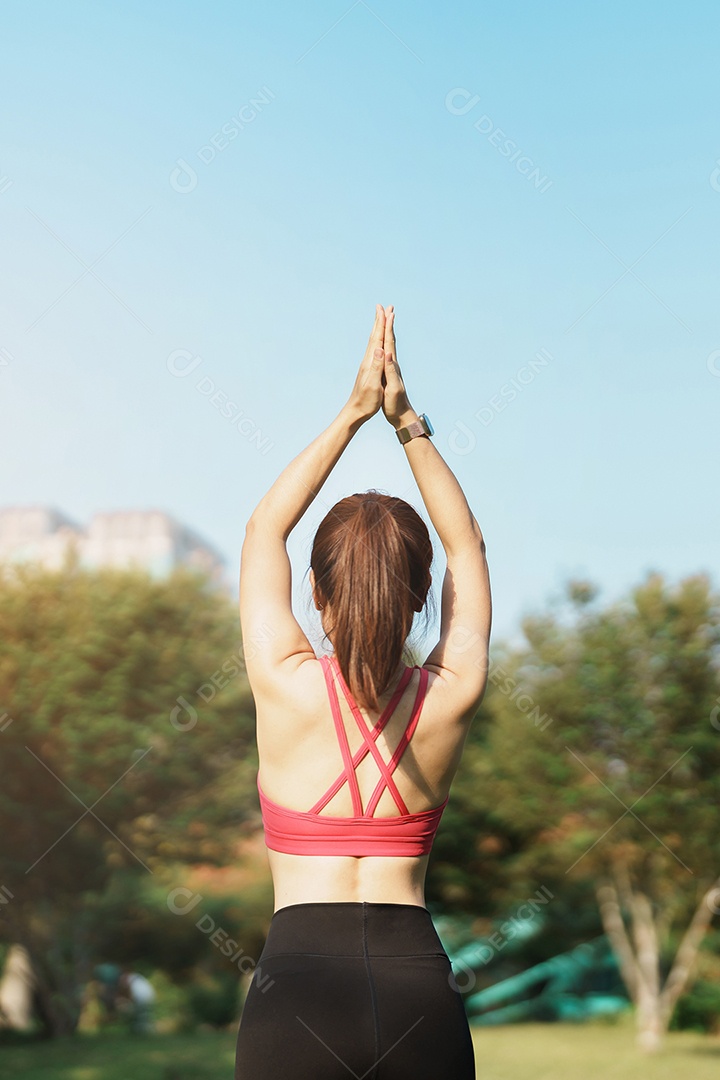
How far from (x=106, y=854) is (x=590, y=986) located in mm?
6144

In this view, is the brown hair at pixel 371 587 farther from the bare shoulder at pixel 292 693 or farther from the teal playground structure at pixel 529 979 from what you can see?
the teal playground structure at pixel 529 979

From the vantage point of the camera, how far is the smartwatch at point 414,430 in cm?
158

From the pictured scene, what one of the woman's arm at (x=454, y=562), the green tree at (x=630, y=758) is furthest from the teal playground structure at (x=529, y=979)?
the woman's arm at (x=454, y=562)

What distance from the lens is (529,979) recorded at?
1242 centimetres

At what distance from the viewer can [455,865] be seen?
11945mm

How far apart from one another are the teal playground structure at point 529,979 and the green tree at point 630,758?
0.69m

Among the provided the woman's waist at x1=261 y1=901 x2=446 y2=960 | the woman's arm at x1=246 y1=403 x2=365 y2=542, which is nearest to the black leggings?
the woman's waist at x1=261 y1=901 x2=446 y2=960

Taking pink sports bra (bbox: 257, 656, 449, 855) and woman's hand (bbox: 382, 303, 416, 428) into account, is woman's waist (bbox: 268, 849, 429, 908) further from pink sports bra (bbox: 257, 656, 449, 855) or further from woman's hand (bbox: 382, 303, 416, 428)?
woman's hand (bbox: 382, 303, 416, 428)

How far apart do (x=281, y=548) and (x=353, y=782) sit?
0.34 metres

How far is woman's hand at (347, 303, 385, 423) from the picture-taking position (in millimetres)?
1558

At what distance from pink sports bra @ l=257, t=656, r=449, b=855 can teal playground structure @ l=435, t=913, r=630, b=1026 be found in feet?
37.2

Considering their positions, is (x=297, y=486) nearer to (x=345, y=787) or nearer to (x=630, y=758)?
(x=345, y=787)

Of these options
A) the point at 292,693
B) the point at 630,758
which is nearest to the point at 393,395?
the point at 292,693

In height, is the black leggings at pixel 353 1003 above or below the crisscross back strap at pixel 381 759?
below
